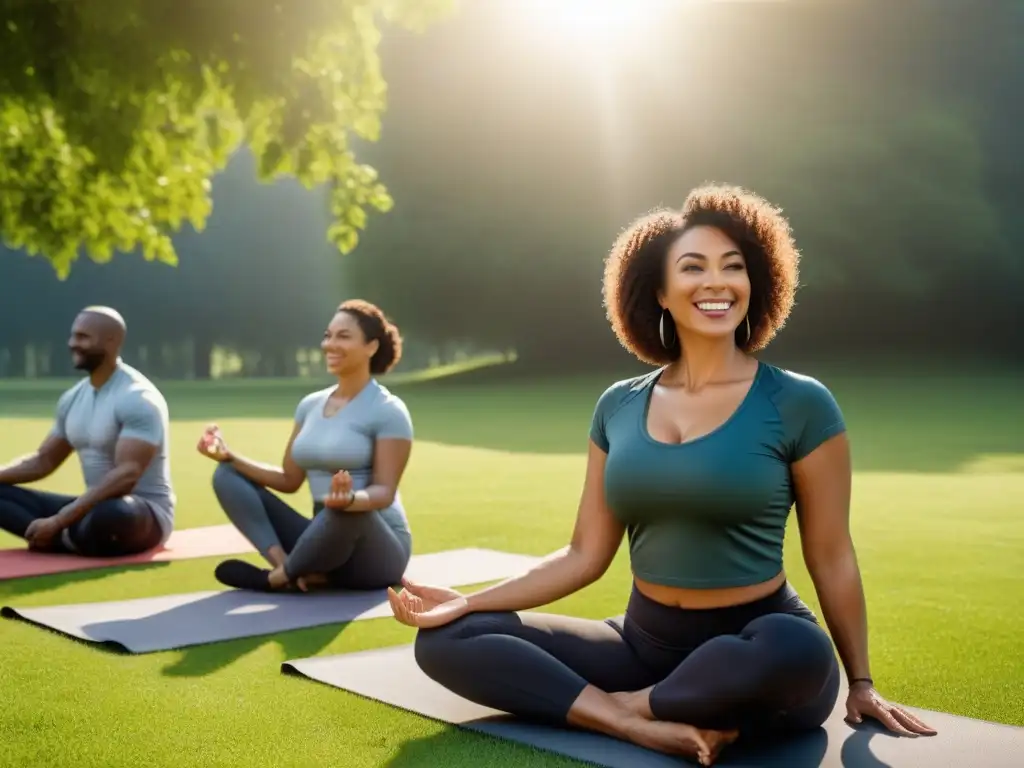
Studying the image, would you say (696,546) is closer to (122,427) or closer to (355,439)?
(355,439)

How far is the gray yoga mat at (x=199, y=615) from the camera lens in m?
5.18

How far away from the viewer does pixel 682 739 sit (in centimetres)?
348

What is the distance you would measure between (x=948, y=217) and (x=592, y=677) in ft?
91.9

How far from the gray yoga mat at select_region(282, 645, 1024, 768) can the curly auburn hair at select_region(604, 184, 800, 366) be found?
1188 mm

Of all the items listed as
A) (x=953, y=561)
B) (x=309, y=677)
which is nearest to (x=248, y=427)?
(x=953, y=561)

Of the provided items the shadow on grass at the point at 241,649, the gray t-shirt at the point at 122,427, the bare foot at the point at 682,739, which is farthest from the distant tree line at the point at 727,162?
the bare foot at the point at 682,739

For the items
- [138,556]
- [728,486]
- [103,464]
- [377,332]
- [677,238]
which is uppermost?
[677,238]

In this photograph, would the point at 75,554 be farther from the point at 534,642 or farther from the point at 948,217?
the point at 948,217

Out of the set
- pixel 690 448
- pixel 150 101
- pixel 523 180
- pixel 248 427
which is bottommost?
pixel 248 427

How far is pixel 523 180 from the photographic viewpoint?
31.6 meters

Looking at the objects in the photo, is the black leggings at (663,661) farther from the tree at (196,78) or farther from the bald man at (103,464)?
the bald man at (103,464)

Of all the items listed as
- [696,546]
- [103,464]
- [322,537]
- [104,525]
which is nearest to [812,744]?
[696,546]

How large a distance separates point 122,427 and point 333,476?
2051 mm

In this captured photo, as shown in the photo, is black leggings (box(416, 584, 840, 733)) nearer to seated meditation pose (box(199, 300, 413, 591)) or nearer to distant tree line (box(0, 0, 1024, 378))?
seated meditation pose (box(199, 300, 413, 591))
